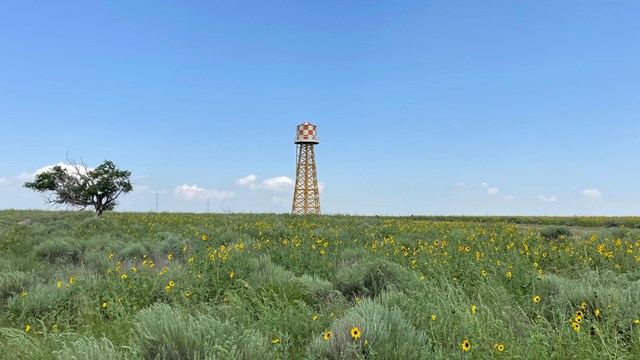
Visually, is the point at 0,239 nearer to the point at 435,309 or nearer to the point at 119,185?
the point at 435,309

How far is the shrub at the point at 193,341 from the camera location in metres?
3.51

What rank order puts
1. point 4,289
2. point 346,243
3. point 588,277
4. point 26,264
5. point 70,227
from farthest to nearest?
point 70,227 < point 346,243 < point 26,264 < point 4,289 < point 588,277

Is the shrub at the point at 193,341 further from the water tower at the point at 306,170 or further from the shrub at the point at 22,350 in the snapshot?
the water tower at the point at 306,170

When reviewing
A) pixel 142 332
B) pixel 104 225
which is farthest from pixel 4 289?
pixel 104 225

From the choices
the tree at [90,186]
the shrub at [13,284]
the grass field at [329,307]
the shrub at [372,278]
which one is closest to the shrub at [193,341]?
the grass field at [329,307]

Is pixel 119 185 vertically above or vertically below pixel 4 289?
above

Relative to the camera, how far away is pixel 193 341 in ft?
12.0

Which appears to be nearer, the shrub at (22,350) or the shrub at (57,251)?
the shrub at (22,350)

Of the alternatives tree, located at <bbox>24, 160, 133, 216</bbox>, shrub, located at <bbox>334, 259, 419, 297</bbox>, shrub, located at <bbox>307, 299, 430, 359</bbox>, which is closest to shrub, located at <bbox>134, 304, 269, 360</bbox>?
shrub, located at <bbox>307, 299, 430, 359</bbox>

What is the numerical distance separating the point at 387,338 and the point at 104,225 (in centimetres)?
1943

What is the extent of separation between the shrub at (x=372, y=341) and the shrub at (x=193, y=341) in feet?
1.77

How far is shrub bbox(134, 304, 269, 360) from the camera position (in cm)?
351

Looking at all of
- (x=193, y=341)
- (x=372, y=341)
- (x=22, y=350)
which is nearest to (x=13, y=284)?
(x=22, y=350)

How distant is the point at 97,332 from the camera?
5117 millimetres
